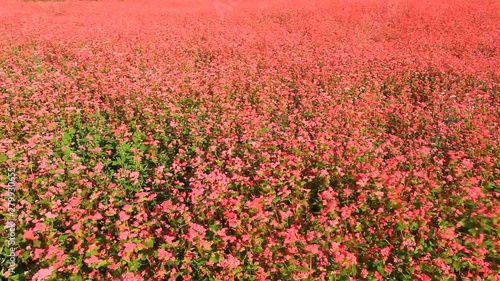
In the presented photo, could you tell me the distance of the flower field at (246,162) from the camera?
403 cm

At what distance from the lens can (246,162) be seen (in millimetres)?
6102

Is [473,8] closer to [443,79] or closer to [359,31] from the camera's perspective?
[359,31]

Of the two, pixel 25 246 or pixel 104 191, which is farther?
pixel 104 191

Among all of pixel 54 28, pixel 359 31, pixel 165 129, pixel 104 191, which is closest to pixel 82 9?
pixel 54 28

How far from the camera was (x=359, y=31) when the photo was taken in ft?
62.4

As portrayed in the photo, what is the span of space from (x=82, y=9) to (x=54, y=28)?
10287 mm

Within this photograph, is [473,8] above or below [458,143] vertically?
above

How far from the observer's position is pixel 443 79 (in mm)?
10680

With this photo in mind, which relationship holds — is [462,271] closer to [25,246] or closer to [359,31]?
[25,246]

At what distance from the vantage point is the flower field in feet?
13.2

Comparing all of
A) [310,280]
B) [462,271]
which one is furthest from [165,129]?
[462,271]

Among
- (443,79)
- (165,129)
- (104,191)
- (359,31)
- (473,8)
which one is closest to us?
(104,191)

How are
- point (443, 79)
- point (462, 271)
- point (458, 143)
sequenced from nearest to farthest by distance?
point (462, 271) → point (458, 143) → point (443, 79)

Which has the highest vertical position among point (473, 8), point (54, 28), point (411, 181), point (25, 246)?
point (473, 8)
